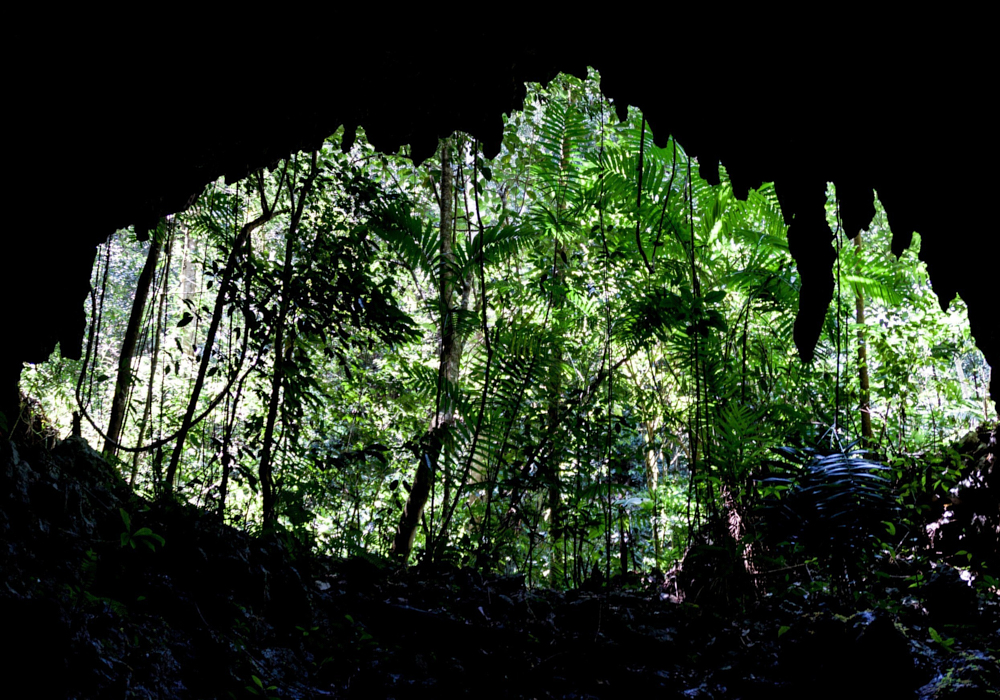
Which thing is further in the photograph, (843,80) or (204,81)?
(204,81)

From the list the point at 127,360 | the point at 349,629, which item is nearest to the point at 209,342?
the point at 127,360

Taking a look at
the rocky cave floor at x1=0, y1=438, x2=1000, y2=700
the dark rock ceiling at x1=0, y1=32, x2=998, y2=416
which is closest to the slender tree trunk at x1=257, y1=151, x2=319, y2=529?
the rocky cave floor at x1=0, y1=438, x2=1000, y2=700

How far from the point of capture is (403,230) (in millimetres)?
4195

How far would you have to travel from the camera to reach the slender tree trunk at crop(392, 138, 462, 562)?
4320mm

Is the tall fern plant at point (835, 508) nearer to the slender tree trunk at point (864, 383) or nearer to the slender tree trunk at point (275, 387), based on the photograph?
the slender tree trunk at point (864, 383)

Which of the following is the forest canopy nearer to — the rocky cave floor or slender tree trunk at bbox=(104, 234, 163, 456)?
slender tree trunk at bbox=(104, 234, 163, 456)

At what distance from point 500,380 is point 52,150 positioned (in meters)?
2.90

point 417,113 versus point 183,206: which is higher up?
point 417,113

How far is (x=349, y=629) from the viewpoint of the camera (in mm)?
2975

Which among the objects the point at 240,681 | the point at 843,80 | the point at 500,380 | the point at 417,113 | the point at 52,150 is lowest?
the point at 240,681

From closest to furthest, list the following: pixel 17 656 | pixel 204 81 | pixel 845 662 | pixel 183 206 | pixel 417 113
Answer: pixel 17 656 → pixel 845 662 → pixel 204 81 → pixel 417 113 → pixel 183 206

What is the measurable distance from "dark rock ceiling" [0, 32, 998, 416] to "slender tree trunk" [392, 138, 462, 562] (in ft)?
4.49

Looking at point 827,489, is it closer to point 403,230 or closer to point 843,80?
point 843,80

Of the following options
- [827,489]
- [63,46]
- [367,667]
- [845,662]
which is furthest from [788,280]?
[63,46]
